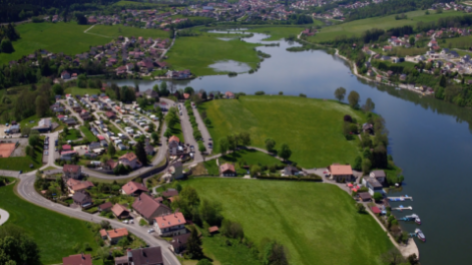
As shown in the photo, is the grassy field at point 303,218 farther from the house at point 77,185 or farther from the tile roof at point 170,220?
the house at point 77,185

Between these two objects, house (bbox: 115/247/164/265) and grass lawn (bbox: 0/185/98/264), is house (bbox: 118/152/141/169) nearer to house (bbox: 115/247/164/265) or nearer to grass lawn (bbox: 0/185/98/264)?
grass lawn (bbox: 0/185/98/264)

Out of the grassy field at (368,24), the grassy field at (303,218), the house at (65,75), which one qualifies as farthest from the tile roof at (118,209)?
the grassy field at (368,24)

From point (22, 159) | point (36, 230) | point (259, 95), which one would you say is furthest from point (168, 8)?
point (36, 230)

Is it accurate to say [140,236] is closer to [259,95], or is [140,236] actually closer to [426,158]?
[426,158]

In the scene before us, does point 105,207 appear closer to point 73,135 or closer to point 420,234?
point 73,135

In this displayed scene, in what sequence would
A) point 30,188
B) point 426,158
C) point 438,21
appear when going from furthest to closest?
point 438,21 → point 426,158 → point 30,188

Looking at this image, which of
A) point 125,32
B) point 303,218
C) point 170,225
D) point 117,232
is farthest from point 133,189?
point 125,32

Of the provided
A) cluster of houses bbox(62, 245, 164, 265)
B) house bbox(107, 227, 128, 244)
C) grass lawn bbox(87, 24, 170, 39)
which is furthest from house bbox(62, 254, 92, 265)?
grass lawn bbox(87, 24, 170, 39)
